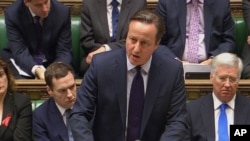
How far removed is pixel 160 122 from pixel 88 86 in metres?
0.19

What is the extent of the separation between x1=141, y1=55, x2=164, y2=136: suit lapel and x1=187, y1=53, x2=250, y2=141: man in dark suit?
31 cm

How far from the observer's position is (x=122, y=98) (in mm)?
1327

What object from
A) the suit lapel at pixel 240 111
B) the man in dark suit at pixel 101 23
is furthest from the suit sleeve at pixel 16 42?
the suit lapel at pixel 240 111

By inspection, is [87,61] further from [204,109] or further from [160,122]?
[160,122]

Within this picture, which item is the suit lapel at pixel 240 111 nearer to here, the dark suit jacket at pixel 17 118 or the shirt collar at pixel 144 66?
the shirt collar at pixel 144 66

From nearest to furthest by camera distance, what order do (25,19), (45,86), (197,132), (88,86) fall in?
(88,86) < (197,132) < (45,86) < (25,19)

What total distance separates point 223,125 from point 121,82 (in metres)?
0.44

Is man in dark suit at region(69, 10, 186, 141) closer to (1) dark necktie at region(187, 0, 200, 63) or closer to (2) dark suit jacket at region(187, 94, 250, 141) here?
(2) dark suit jacket at region(187, 94, 250, 141)

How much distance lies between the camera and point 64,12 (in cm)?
210

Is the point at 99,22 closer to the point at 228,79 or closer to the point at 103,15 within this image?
the point at 103,15

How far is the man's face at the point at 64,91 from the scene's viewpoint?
1.66 metres

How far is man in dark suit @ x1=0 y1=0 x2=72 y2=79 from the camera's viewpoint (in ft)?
6.70

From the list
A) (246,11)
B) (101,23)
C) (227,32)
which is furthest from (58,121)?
(246,11)

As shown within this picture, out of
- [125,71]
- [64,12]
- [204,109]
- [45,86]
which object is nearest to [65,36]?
[64,12]
